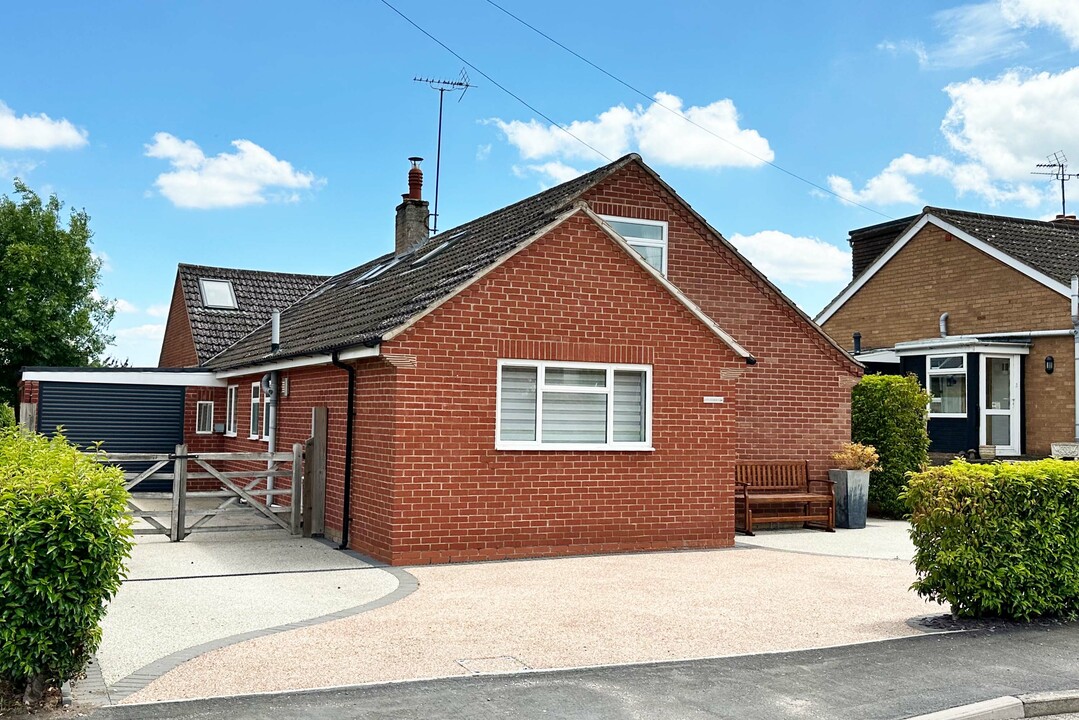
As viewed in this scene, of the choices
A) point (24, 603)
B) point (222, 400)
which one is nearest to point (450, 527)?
point (24, 603)

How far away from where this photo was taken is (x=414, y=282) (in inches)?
615

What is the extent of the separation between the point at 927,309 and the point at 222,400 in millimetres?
17901

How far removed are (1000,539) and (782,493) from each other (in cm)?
780

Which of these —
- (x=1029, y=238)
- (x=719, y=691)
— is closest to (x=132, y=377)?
(x=719, y=691)

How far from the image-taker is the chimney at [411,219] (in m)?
25.1

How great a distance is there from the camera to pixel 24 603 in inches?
236

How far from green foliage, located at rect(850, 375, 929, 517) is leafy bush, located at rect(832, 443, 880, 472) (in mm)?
1190

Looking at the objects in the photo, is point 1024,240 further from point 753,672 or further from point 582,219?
point 753,672

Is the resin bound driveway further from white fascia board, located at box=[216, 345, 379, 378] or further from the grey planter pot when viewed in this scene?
the grey planter pot

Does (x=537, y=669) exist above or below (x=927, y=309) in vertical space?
below

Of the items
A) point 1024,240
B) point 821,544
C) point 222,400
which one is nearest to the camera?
point 821,544

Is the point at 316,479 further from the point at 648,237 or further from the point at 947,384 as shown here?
the point at 947,384

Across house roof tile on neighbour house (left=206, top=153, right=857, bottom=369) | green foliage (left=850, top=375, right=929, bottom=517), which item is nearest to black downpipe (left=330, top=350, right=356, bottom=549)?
house roof tile on neighbour house (left=206, top=153, right=857, bottom=369)

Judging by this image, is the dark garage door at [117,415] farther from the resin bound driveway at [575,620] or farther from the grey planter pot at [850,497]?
the grey planter pot at [850,497]
